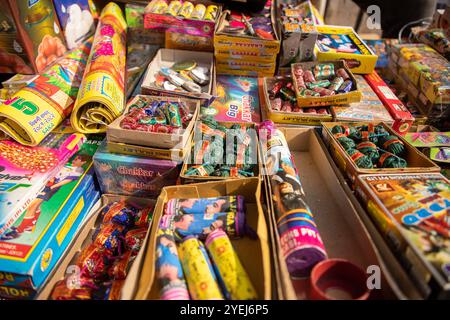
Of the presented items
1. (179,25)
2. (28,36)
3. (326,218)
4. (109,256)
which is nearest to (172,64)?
(179,25)

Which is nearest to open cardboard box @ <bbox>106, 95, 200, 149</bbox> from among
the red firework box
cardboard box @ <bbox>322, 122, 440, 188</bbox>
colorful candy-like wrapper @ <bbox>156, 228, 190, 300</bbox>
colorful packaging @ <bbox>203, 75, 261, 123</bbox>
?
colorful packaging @ <bbox>203, 75, 261, 123</bbox>

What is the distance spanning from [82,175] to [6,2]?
1.27m

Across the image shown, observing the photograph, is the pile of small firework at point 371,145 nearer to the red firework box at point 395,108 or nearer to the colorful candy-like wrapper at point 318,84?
the red firework box at point 395,108

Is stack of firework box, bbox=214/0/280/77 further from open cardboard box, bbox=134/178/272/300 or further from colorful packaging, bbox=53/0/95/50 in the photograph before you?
open cardboard box, bbox=134/178/272/300

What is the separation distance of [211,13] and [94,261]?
2249mm

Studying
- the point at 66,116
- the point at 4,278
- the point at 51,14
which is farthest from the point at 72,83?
the point at 4,278

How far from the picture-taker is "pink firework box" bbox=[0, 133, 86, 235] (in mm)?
1797

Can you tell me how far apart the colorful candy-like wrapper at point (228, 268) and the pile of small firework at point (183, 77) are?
1.31m

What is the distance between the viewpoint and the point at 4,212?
1.75 metres

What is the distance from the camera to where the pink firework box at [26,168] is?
180cm

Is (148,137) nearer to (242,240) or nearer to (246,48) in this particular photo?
(242,240)

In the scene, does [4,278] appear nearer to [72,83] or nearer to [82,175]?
[82,175]

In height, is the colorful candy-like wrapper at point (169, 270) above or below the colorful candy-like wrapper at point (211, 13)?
below

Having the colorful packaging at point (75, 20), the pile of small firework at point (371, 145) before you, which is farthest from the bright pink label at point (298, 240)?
the colorful packaging at point (75, 20)
